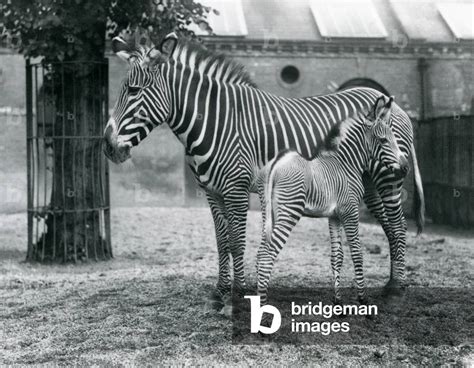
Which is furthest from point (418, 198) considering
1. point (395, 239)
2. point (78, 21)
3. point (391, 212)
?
point (78, 21)

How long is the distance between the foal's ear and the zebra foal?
1617 millimetres

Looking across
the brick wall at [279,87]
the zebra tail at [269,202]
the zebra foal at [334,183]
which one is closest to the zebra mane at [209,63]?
the zebra foal at [334,183]

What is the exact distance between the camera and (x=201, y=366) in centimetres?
475

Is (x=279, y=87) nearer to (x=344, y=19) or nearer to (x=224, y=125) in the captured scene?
(x=344, y=19)

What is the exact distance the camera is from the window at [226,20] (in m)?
18.3

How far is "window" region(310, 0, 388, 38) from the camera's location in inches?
734

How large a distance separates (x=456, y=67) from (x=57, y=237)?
13560 millimetres

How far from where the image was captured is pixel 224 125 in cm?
585

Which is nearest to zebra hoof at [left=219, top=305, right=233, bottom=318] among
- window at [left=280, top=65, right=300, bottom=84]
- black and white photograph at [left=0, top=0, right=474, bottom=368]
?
black and white photograph at [left=0, top=0, right=474, bottom=368]

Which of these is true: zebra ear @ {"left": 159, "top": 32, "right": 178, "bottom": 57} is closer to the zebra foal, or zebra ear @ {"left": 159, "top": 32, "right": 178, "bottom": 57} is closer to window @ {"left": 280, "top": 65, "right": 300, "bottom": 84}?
the zebra foal

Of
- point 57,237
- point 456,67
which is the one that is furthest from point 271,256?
point 456,67

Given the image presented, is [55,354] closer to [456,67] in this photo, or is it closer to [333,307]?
[333,307]

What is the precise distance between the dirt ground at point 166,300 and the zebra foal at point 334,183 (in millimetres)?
678

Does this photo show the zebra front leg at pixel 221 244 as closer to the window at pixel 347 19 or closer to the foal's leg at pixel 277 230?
the foal's leg at pixel 277 230
